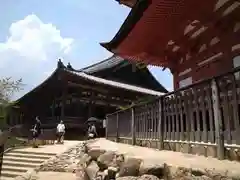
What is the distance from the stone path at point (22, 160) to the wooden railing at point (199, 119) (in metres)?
8.88

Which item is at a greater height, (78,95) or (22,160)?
(78,95)

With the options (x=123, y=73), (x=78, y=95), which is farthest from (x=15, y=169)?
(x=123, y=73)

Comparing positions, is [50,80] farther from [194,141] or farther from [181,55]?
[194,141]

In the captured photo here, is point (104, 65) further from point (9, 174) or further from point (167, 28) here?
point (167, 28)

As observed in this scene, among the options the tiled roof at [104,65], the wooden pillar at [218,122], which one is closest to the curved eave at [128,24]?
the wooden pillar at [218,122]

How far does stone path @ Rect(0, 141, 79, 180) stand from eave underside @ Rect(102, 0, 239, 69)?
8.34 meters

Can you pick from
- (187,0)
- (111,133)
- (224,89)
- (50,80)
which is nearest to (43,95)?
(50,80)

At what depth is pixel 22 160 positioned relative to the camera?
50.4ft

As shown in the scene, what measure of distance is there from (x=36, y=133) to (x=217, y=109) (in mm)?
19846

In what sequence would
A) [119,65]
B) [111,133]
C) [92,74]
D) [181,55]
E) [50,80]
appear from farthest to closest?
[119,65] → [92,74] → [50,80] → [111,133] → [181,55]

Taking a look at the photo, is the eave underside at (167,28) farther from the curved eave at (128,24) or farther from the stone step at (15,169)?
the stone step at (15,169)

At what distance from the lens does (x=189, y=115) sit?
515 centimetres

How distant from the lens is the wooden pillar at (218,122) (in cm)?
403

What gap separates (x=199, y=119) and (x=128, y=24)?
4262 mm
